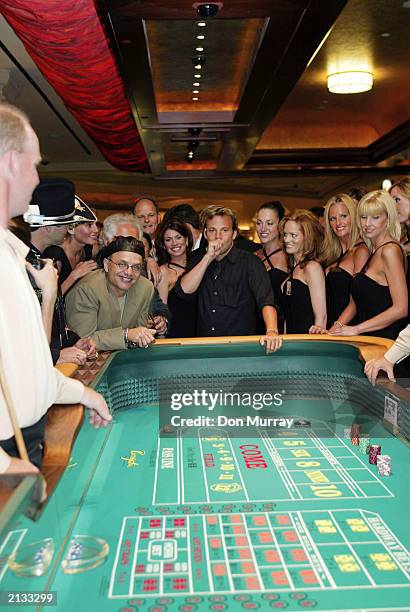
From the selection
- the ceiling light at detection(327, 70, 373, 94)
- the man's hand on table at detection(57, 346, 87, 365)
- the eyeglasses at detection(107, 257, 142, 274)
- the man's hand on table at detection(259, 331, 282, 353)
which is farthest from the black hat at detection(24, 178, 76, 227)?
the ceiling light at detection(327, 70, 373, 94)

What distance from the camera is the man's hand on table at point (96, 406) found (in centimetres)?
196

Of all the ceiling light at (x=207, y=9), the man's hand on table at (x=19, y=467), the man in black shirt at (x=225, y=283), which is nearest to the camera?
the man's hand on table at (x=19, y=467)

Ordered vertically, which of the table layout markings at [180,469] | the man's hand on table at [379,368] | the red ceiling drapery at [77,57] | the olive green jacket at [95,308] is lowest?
the table layout markings at [180,469]

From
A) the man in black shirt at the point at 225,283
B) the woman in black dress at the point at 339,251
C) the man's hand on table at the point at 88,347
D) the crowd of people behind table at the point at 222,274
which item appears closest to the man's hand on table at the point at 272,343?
the crowd of people behind table at the point at 222,274

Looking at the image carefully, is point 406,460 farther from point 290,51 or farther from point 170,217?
point 290,51

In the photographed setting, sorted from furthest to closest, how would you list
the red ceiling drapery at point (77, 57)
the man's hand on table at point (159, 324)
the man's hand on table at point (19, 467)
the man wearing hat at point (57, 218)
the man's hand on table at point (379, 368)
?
the red ceiling drapery at point (77, 57) → the man's hand on table at point (159, 324) → the man wearing hat at point (57, 218) → the man's hand on table at point (379, 368) → the man's hand on table at point (19, 467)

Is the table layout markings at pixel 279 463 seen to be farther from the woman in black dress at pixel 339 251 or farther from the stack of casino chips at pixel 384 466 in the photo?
the woman in black dress at pixel 339 251

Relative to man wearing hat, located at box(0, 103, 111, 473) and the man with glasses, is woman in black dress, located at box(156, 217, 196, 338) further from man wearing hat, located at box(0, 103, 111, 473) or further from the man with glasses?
man wearing hat, located at box(0, 103, 111, 473)

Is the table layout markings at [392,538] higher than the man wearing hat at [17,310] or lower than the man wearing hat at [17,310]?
lower

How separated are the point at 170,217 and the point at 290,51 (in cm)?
207

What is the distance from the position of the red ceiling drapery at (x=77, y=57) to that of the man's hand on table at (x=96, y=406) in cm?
266

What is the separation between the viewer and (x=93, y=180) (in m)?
14.7

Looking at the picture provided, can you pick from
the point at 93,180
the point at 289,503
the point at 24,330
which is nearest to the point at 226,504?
the point at 289,503

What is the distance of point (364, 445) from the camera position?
2379mm
